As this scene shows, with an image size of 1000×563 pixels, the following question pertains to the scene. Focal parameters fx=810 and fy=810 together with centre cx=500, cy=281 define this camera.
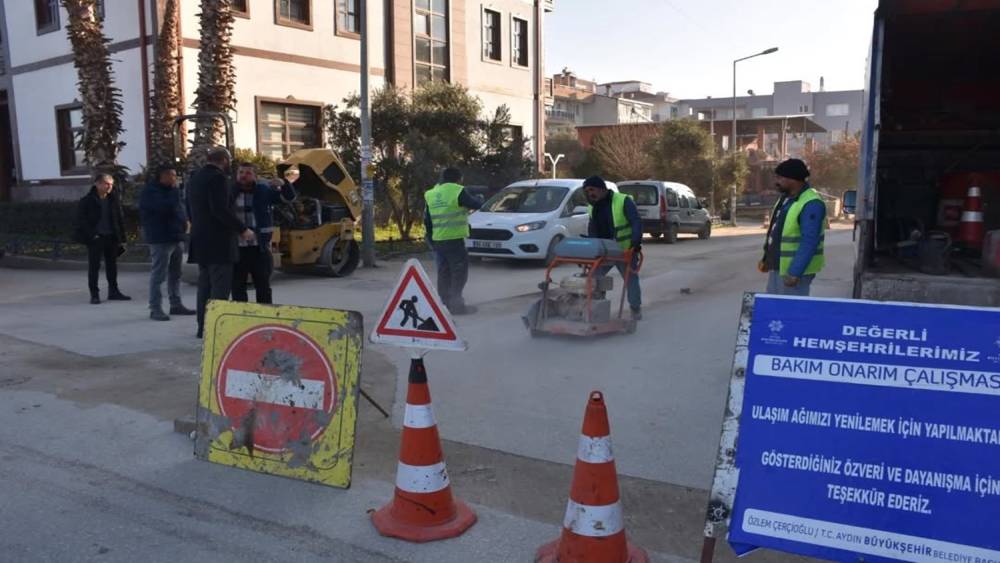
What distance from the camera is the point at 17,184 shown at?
78.1 feet

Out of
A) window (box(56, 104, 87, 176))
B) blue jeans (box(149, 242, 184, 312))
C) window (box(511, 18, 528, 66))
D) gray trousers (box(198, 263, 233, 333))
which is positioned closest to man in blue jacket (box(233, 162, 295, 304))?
gray trousers (box(198, 263, 233, 333))

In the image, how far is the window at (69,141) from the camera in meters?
21.6

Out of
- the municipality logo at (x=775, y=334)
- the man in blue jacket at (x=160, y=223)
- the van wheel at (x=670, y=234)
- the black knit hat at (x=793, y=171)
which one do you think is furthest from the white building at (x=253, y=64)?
the municipality logo at (x=775, y=334)

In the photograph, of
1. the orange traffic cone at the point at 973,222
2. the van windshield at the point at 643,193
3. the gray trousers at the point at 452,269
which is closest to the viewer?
the orange traffic cone at the point at 973,222

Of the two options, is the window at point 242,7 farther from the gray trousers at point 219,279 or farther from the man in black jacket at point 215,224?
the gray trousers at point 219,279

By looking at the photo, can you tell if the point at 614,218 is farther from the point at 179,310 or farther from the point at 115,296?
the point at 115,296

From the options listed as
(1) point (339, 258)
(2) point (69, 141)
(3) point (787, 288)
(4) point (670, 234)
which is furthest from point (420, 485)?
(2) point (69, 141)

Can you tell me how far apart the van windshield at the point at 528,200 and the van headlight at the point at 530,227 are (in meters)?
0.46

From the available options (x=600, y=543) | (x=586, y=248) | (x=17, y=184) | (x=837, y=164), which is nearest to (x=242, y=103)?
(x=17, y=184)

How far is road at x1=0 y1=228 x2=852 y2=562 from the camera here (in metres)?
3.93

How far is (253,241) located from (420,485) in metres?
4.55

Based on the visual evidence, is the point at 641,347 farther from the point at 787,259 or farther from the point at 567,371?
the point at 787,259

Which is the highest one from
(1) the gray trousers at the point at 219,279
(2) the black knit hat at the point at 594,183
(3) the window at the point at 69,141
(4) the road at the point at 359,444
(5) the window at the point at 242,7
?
(5) the window at the point at 242,7

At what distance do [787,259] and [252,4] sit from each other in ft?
56.6
